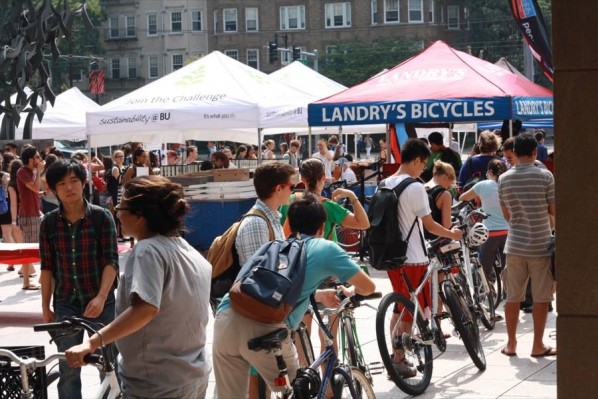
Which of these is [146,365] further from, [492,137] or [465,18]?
[465,18]

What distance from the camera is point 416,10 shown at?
259ft

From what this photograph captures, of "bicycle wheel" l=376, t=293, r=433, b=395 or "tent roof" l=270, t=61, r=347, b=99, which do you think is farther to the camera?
"tent roof" l=270, t=61, r=347, b=99

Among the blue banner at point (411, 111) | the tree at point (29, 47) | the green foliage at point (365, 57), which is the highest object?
Answer: the green foliage at point (365, 57)

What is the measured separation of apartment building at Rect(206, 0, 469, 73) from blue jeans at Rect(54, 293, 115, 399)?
70757 mm

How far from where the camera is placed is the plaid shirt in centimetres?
679

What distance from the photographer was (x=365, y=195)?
18781mm

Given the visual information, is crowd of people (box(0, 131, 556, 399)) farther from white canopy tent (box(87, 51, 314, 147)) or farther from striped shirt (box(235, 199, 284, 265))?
white canopy tent (box(87, 51, 314, 147))

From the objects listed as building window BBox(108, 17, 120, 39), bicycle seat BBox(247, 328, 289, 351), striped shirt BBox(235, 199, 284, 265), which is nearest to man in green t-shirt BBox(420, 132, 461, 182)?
striped shirt BBox(235, 199, 284, 265)

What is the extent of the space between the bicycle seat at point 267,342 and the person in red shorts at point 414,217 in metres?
3.38

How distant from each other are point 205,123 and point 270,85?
233 centimetres

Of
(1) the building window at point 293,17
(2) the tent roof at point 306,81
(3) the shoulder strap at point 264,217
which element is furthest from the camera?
(1) the building window at point 293,17

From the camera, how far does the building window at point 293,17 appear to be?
267ft

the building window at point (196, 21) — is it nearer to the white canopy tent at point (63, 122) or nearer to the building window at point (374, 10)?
the building window at point (374, 10)

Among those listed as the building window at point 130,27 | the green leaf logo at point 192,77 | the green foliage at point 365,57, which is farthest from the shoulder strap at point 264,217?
the building window at point 130,27
